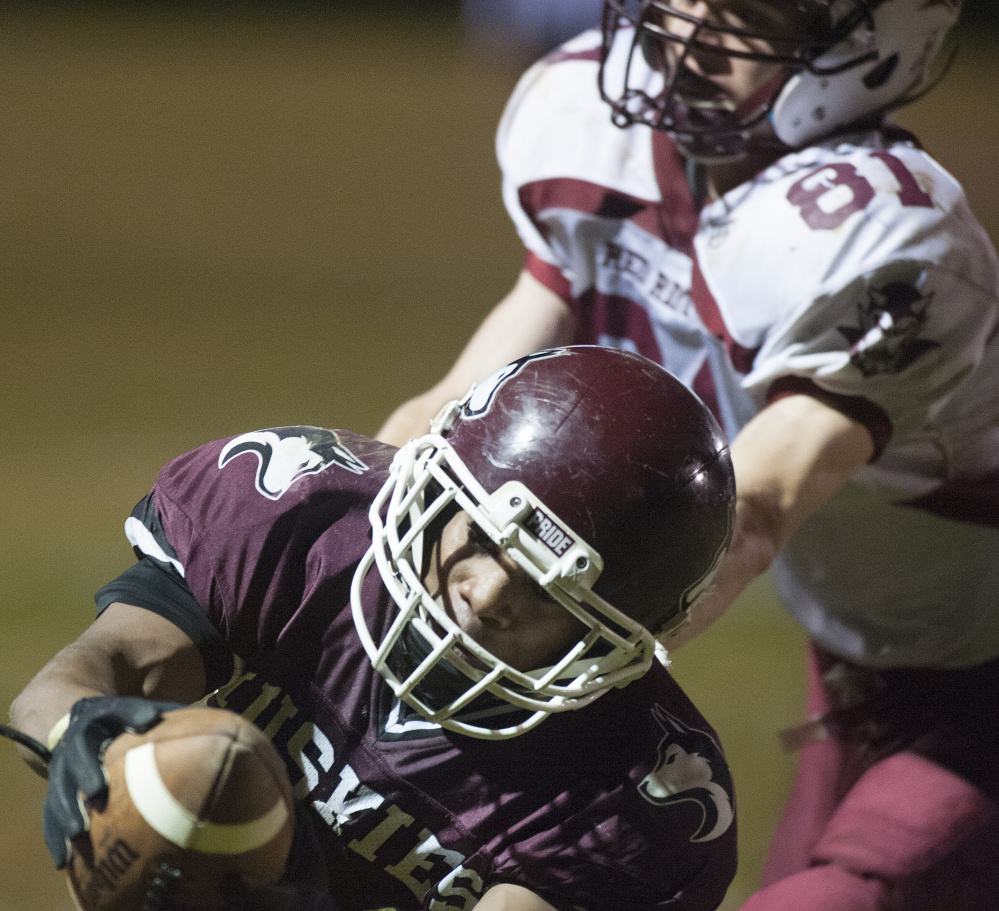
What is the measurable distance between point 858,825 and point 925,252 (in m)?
0.81

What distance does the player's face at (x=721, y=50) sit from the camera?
168 centimetres

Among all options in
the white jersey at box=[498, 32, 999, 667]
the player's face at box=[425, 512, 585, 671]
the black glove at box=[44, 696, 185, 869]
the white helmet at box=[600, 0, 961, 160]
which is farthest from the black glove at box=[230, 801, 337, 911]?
the white helmet at box=[600, 0, 961, 160]

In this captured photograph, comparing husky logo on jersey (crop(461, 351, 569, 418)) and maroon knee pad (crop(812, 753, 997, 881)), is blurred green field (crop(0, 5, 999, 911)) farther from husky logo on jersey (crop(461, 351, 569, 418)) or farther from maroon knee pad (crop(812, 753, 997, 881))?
husky logo on jersey (crop(461, 351, 569, 418))

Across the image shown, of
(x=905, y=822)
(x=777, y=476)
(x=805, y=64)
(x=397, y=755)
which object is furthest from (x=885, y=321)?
(x=397, y=755)

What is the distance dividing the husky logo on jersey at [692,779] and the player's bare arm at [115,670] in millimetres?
464

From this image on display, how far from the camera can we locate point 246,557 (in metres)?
1.25

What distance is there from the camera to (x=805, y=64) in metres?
1.68

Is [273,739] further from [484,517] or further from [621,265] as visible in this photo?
[621,265]

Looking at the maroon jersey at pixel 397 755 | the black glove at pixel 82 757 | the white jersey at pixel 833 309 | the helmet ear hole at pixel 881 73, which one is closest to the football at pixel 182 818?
the black glove at pixel 82 757

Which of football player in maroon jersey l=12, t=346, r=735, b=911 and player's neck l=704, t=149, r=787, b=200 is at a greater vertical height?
player's neck l=704, t=149, r=787, b=200

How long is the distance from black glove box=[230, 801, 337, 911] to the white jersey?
840 mm

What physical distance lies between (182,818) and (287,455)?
44 centimetres

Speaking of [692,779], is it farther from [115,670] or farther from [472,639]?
[115,670]

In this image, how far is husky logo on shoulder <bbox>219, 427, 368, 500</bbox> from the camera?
129 centimetres
